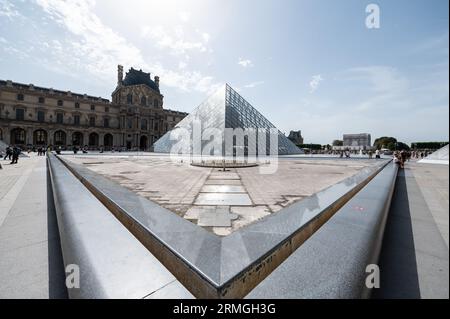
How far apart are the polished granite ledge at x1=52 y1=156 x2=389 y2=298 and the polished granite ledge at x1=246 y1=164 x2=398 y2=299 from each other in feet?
0.46

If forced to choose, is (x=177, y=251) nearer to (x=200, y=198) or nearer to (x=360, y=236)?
(x=360, y=236)

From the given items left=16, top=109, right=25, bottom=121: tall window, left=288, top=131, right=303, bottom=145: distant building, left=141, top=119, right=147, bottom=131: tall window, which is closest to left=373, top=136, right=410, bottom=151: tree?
left=288, top=131, right=303, bottom=145: distant building

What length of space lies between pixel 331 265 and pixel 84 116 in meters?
56.9

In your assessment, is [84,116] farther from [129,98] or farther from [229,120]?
[229,120]

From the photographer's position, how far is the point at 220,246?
1.74m

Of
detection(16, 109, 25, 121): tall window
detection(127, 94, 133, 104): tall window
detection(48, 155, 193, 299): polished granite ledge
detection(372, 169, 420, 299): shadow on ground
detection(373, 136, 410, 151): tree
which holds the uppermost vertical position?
Result: detection(127, 94, 133, 104): tall window

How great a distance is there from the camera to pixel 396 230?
243 centimetres

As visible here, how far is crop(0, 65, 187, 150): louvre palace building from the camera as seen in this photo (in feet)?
127

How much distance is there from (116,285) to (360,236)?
6.38 ft

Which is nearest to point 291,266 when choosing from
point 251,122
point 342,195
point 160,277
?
point 160,277

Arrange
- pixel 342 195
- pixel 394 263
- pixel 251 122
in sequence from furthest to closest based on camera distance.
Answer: pixel 251 122, pixel 342 195, pixel 394 263

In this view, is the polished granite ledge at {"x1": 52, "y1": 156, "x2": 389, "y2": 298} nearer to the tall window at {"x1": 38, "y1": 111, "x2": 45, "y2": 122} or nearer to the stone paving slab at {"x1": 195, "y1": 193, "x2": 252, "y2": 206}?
the stone paving slab at {"x1": 195, "y1": 193, "x2": 252, "y2": 206}

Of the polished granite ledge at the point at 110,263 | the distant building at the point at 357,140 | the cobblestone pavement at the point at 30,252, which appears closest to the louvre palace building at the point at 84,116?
the cobblestone pavement at the point at 30,252

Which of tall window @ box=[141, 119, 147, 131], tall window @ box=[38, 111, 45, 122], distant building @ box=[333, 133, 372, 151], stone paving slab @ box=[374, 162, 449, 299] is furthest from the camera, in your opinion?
distant building @ box=[333, 133, 372, 151]
